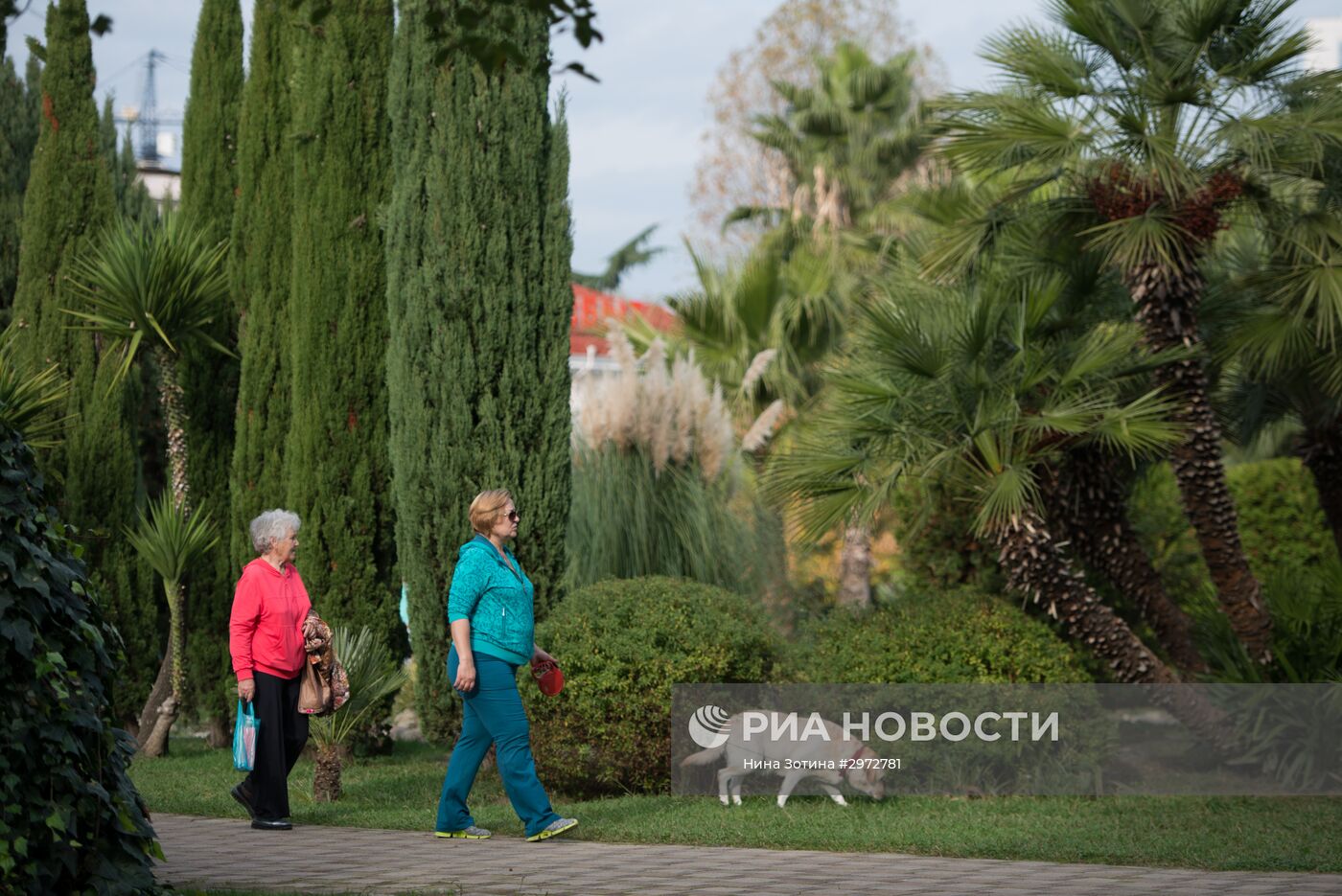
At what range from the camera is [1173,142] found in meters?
9.91

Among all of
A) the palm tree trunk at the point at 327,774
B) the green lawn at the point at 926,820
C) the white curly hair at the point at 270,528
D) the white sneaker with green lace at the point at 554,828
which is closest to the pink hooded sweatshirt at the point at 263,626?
the white curly hair at the point at 270,528

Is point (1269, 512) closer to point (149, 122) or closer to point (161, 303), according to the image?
point (161, 303)

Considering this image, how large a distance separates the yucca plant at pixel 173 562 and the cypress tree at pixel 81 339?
516 mm

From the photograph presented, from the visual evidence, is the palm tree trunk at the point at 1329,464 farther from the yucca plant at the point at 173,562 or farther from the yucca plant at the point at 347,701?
the yucca plant at the point at 173,562

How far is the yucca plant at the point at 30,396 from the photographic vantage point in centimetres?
1012

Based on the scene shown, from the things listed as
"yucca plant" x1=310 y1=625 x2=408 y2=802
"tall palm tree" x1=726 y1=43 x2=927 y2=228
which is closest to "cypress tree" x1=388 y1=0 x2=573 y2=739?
"yucca plant" x1=310 y1=625 x2=408 y2=802

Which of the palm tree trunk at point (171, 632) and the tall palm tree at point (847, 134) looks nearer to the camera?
the palm tree trunk at point (171, 632)

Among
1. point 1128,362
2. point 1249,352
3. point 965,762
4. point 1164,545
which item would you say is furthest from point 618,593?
point 1164,545

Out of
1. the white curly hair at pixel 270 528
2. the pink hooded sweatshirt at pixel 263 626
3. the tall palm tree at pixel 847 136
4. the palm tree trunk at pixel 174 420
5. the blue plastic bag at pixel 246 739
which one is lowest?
the blue plastic bag at pixel 246 739

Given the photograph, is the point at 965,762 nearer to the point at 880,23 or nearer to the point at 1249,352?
the point at 1249,352

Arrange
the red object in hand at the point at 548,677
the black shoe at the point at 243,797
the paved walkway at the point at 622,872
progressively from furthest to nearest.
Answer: the black shoe at the point at 243,797
the red object in hand at the point at 548,677
the paved walkway at the point at 622,872

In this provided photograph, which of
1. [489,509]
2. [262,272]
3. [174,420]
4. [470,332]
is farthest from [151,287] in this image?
[489,509]

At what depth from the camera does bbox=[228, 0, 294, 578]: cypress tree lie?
11859 millimetres

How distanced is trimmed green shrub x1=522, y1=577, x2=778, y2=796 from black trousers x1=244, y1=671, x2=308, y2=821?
65.2 inches
